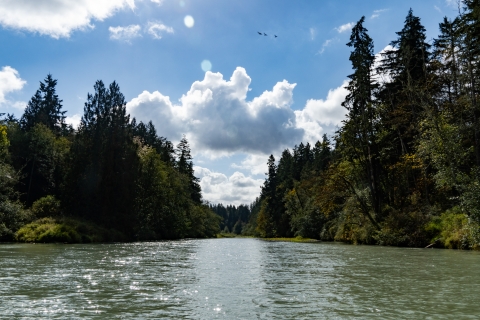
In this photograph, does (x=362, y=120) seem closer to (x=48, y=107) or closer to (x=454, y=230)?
(x=454, y=230)

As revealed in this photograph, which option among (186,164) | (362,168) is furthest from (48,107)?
(362,168)

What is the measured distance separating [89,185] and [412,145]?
3766 cm

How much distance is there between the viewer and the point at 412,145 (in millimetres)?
41594

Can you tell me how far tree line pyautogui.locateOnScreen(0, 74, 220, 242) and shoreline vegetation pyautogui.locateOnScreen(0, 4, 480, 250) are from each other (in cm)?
15

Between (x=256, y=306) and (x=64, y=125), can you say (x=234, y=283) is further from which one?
(x=64, y=125)

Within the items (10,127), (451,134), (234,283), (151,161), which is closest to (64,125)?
(10,127)

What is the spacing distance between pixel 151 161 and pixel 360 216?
3429 cm

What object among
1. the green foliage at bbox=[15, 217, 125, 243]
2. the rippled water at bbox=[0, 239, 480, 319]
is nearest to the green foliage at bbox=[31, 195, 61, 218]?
the green foliage at bbox=[15, 217, 125, 243]

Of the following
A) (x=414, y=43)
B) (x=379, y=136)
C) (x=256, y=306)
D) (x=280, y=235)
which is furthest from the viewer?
(x=280, y=235)

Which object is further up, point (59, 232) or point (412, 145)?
point (412, 145)

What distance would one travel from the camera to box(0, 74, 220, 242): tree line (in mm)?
40719

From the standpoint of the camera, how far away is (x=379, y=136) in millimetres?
40844

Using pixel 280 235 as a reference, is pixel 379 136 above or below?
above

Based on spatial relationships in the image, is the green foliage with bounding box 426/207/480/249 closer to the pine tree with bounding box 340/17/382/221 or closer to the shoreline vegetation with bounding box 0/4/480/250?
the shoreline vegetation with bounding box 0/4/480/250
